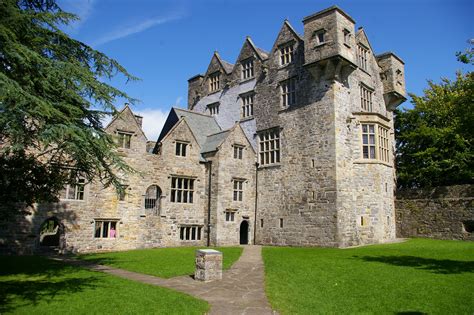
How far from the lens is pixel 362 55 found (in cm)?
3041

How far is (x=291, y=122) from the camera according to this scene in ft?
95.1

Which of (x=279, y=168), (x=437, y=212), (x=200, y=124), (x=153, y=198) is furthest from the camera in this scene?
(x=200, y=124)

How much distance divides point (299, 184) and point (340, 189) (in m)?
3.28

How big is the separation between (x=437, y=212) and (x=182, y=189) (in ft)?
63.5

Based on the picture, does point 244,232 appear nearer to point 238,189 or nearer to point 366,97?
point 238,189

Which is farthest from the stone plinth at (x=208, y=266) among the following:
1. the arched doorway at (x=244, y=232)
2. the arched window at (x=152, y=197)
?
the arched doorway at (x=244, y=232)

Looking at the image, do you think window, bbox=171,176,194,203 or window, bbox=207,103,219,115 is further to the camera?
window, bbox=207,103,219,115

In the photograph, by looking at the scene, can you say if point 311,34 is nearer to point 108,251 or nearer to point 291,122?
point 291,122

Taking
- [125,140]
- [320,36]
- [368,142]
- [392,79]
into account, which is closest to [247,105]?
[320,36]

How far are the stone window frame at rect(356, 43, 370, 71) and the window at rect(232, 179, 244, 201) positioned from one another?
43.5ft

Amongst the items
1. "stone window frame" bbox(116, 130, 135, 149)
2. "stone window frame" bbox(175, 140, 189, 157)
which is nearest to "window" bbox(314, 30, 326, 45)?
"stone window frame" bbox(175, 140, 189, 157)

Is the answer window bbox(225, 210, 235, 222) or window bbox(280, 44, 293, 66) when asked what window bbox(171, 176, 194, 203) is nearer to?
window bbox(225, 210, 235, 222)

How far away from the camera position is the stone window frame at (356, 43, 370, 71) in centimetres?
2987

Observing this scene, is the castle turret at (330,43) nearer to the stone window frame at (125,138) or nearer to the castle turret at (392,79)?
the castle turret at (392,79)
